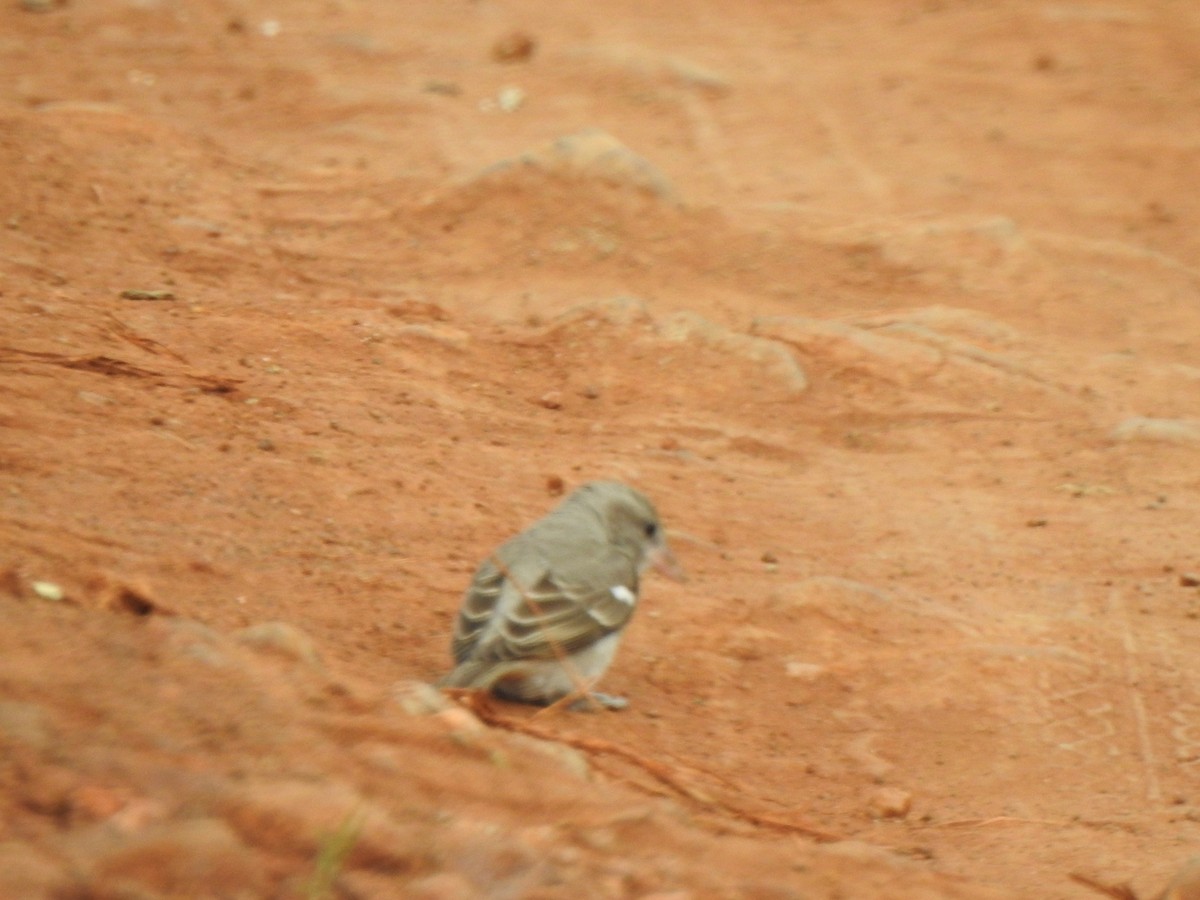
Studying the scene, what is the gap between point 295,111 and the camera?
13.4 m

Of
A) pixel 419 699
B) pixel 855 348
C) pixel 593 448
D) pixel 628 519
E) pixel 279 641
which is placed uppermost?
pixel 279 641

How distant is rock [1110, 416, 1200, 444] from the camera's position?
9.03 m

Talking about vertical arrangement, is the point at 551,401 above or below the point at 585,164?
below

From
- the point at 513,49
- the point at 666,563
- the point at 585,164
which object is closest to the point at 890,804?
the point at 666,563

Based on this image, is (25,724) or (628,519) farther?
(628,519)

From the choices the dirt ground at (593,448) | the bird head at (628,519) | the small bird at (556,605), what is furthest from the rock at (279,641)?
the bird head at (628,519)

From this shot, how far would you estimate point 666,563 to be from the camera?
242 inches

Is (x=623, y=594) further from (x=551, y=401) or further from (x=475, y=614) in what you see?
(x=551, y=401)

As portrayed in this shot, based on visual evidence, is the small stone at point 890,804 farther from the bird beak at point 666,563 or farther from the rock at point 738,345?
the rock at point 738,345

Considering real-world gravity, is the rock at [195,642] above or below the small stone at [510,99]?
above

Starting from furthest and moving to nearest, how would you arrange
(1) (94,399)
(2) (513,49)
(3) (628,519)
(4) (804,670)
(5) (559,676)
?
(2) (513,49)
(1) (94,399)
(4) (804,670)
(3) (628,519)
(5) (559,676)

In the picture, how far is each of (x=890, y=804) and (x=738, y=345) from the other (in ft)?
14.2

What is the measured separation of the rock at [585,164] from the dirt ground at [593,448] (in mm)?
24

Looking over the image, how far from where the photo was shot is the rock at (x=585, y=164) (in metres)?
11.0
